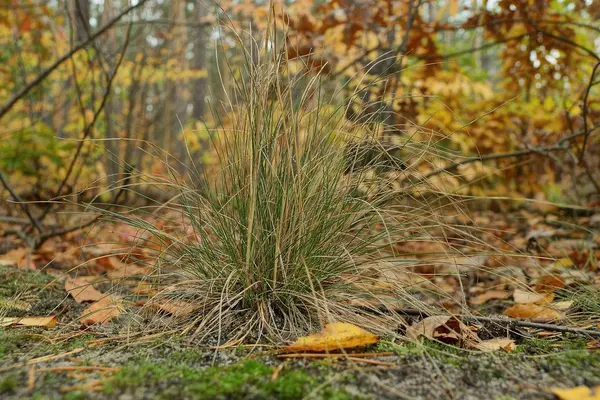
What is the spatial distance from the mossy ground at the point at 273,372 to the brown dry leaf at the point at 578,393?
1.6 inches

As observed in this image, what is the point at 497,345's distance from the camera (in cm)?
130

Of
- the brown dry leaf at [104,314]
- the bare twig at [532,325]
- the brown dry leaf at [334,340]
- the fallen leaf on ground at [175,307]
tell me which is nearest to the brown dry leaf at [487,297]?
the bare twig at [532,325]

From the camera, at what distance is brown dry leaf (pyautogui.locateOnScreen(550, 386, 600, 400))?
92cm

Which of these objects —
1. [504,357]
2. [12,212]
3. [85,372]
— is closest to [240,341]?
[85,372]

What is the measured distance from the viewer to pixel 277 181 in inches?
56.7

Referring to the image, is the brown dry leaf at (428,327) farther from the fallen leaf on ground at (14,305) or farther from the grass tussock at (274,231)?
the fallen leaf on ground at (14,305)

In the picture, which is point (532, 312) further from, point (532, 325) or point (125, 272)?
point (125, 272)

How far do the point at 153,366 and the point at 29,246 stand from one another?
2055 mm

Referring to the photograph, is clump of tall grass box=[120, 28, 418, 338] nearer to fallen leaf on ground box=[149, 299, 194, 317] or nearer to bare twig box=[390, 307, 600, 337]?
fallen leaf on ground box=[149, 299, 194, 317]

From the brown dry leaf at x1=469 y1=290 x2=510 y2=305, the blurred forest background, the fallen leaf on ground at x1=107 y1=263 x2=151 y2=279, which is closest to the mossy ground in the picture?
the fallen leaf on ground at x1=107 y1=263 x2=151 y2=279

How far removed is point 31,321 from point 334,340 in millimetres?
937

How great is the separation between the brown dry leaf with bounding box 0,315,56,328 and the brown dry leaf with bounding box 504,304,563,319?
58.5 inches

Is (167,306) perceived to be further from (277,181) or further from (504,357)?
(504,357)

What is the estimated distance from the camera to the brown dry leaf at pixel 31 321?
57.8 inches
